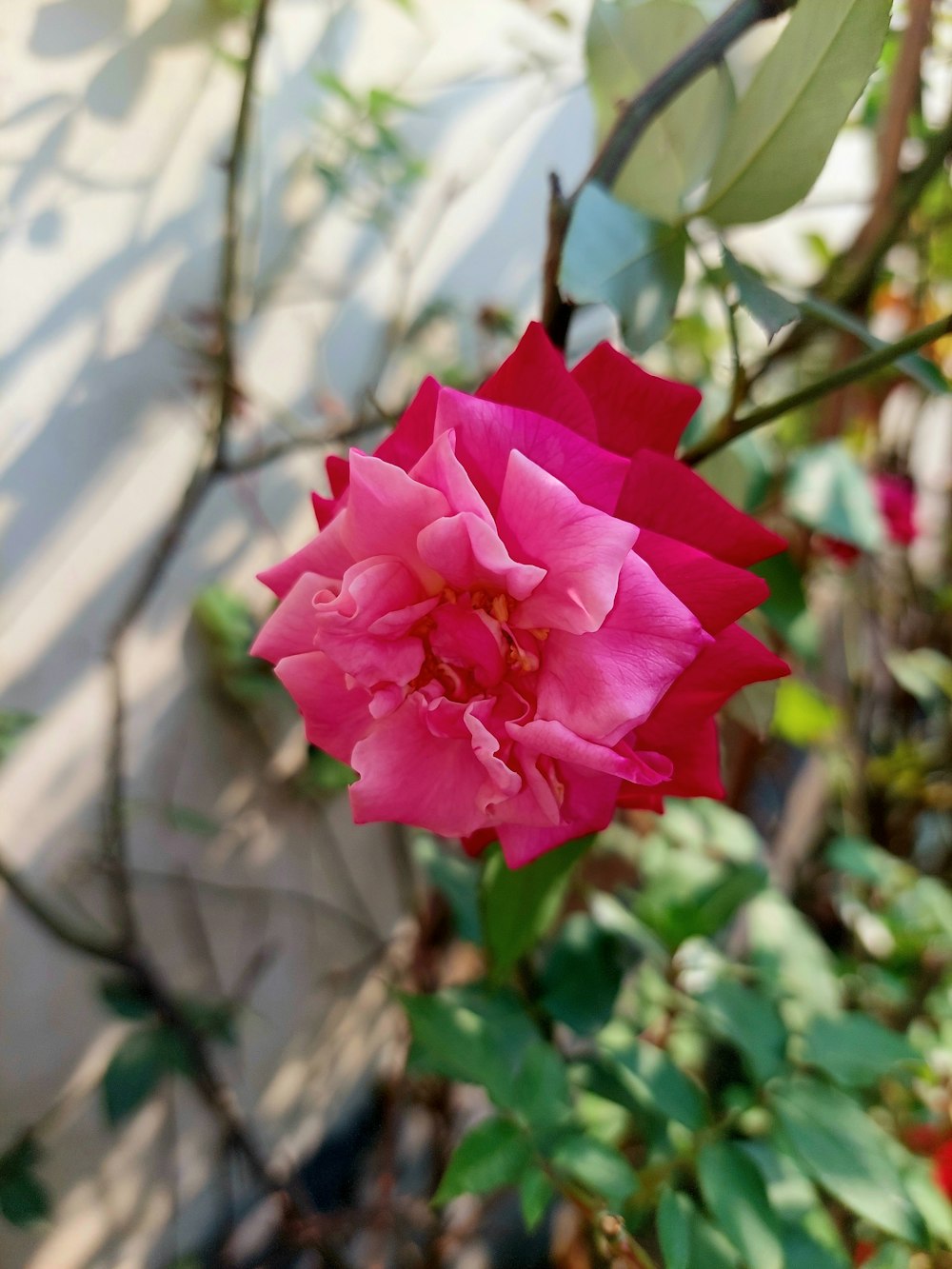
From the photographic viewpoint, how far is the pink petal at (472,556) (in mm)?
266

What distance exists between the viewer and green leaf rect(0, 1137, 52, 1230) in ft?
2.06

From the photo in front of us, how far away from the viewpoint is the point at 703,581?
286mm

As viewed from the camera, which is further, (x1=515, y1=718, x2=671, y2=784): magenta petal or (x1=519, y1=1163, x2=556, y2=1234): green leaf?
(x1=519, y1=1163, x2=556, y2=1234): green leaf

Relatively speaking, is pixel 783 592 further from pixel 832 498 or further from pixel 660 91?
pixel 660 91

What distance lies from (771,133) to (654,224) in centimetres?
6

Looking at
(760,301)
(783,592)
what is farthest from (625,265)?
(783,592)

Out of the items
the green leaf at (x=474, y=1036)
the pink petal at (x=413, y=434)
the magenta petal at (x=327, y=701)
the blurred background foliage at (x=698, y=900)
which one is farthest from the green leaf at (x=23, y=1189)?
the pink petal at (x=413, y=434)

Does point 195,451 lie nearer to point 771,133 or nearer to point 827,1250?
point 771,133

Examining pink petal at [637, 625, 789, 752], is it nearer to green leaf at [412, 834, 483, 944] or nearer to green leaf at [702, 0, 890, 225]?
green leaf at [702, 0, 890, 225]

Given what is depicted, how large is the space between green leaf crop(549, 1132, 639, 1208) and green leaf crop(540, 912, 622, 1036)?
0.33 feet

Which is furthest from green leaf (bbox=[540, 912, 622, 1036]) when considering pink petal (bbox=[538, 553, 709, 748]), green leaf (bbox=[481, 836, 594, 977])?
pink petal (bbox=[538, 553, 709, 748])

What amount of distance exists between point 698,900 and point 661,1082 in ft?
0.56

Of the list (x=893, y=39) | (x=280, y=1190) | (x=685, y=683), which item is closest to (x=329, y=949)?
(x=280, y=1190)

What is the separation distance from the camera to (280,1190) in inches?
29.0
